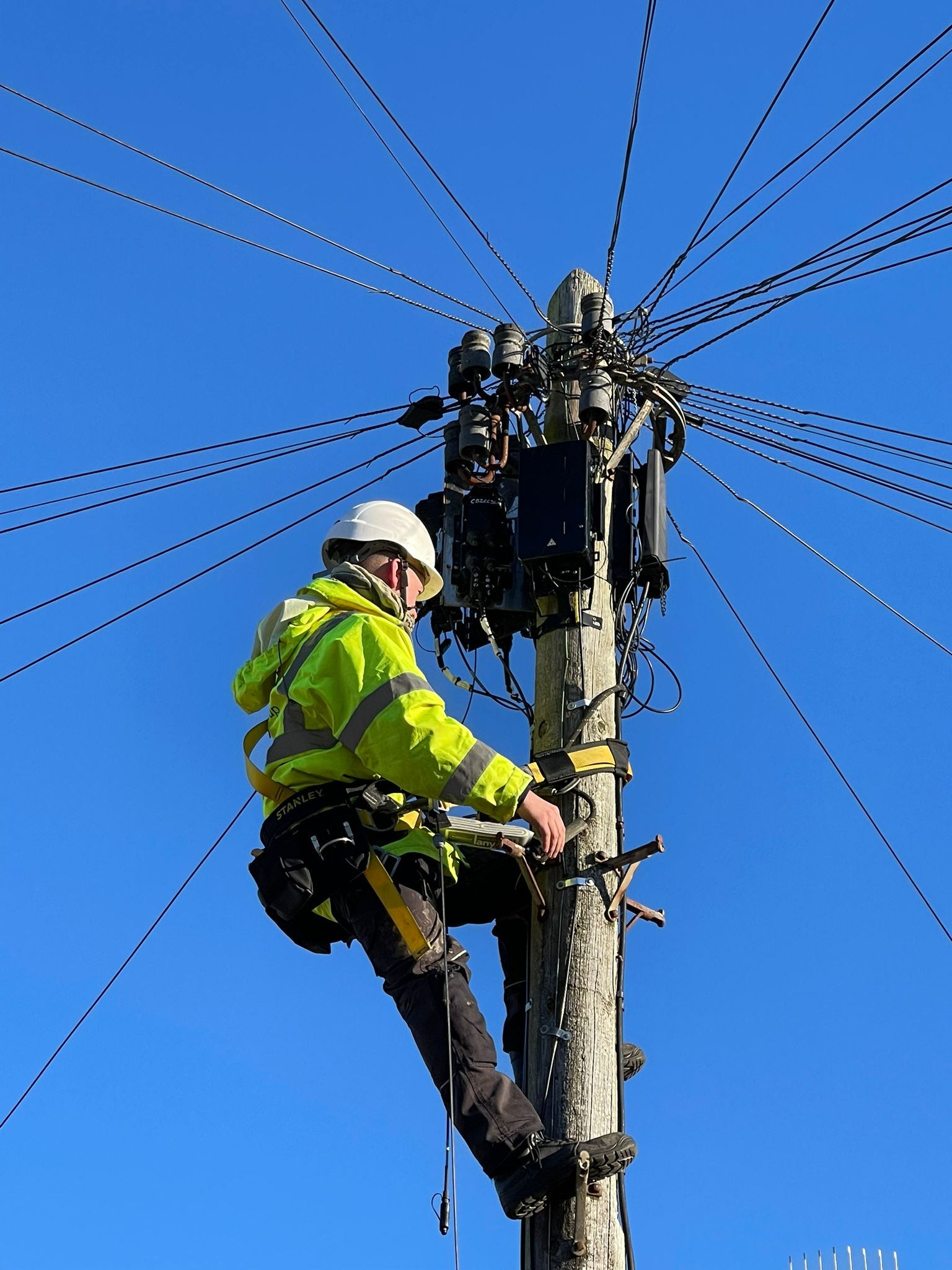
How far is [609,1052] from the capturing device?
4.23 metres

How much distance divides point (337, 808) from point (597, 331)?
236 cm

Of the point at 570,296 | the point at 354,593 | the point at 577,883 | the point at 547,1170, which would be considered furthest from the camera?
the point at 570,296

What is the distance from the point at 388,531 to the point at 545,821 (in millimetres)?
1199

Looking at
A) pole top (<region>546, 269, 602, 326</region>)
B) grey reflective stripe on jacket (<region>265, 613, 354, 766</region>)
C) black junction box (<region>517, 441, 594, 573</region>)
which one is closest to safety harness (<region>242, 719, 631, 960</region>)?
grey reflective stripe on jacket (<region>265, 613, 354, 766</region>)

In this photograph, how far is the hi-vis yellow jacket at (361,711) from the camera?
3947mm

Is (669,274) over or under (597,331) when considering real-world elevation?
over

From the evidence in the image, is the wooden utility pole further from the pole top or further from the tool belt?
the pole top

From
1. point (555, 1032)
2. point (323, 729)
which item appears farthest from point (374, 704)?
point (555, 1032)

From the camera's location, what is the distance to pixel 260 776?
445 cm

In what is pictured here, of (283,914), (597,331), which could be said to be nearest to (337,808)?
(283,914)

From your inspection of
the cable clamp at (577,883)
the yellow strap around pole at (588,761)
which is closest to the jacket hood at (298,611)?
the yellow strap around pole at (588,761)

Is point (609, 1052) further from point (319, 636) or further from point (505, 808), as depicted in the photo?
point (319, 636)

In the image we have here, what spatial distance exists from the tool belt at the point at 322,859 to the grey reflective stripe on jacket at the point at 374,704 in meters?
0.18

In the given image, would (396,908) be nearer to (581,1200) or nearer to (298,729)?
(298,729)
